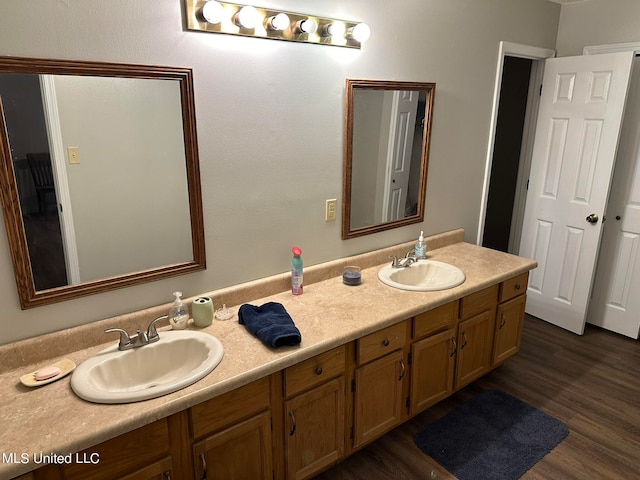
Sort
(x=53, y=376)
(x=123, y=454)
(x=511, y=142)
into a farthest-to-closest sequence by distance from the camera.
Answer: (x=511, y=142) → (x=53, y=376) → (x=123, y=454)

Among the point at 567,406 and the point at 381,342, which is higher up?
the point at 381,342

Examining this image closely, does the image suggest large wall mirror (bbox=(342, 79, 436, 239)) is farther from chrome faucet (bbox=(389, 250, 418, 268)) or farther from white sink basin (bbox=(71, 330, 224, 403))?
white sink basin (bbox=(71, 330, 224, 403))

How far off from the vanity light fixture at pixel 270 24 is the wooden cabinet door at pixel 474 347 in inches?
60.6

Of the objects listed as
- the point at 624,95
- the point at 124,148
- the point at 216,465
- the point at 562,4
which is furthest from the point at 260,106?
the point at 562,4

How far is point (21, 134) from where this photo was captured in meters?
1.39

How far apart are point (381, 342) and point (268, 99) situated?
116cm

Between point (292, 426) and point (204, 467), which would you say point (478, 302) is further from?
point (204, 467)

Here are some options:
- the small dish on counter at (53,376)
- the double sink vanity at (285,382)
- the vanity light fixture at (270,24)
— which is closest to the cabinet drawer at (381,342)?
the double sink vanity at (285,382)

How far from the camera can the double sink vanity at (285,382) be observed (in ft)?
4.12

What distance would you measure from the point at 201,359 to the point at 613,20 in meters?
3.36

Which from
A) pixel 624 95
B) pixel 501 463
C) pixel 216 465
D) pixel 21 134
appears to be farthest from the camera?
pixel 624 95

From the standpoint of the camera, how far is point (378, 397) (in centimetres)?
200

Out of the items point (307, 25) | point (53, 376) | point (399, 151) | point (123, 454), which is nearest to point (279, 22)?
point (307, 25)

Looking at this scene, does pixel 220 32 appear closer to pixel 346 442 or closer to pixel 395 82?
pixel 395 82
